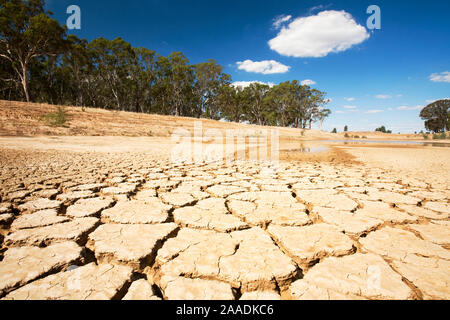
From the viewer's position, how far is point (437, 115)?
4203cm

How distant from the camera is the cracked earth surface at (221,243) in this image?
0.81 meters

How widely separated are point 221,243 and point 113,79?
31722 mm

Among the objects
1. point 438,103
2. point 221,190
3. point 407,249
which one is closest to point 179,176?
point 221,190

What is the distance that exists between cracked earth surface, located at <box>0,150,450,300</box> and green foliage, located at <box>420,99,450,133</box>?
57622 millimetres

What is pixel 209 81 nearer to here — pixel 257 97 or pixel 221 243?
pixel 257 97

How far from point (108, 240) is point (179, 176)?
1705mm

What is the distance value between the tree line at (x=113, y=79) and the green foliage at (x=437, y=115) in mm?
26126

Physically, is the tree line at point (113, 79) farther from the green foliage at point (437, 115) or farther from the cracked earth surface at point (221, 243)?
the green foliage at point (437, 115)

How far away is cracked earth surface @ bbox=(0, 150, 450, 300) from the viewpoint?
81cm

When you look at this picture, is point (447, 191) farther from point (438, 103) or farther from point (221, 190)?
point (438, 103)

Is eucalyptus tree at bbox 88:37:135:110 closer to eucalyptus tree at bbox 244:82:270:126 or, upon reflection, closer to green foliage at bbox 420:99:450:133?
eucalyptus tree at bbox 244:82:270:126

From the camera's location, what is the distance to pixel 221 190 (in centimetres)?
216

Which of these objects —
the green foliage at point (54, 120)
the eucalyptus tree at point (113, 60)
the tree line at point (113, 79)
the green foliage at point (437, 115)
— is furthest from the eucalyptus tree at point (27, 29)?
the green foliage at point (437, 115)

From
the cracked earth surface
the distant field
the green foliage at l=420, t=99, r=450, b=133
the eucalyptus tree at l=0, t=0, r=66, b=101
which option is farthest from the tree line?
the green foliage at l=420, t=99, r=450, b=133
